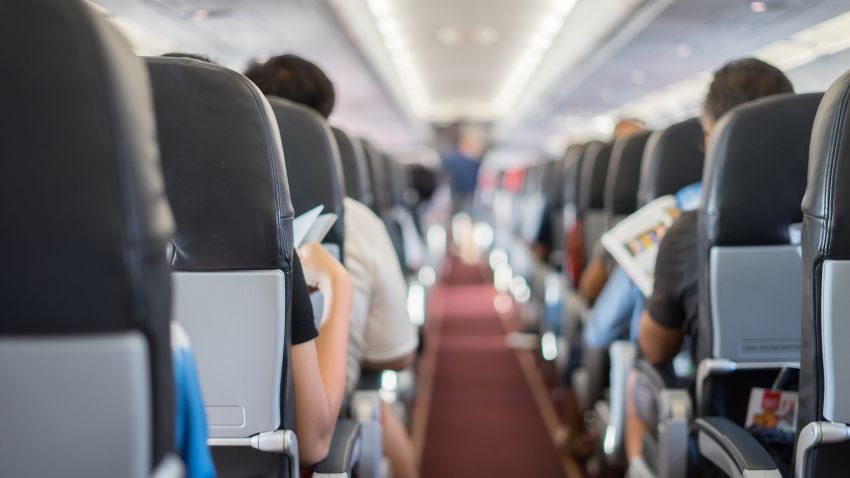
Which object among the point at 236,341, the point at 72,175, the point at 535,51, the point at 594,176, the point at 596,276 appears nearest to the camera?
the point at 72,175

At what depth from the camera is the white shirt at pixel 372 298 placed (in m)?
2.39

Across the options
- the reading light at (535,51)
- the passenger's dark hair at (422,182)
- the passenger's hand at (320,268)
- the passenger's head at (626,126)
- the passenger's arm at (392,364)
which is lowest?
the passenger's arm at (392,364)

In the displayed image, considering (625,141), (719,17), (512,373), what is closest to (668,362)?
(625,141)

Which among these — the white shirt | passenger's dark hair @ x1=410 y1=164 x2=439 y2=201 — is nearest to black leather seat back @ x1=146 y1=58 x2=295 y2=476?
the white shirt

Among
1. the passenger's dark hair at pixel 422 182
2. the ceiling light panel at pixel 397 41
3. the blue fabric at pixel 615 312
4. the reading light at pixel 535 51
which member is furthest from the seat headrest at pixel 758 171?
the ceiling light panel at pixel 397 41

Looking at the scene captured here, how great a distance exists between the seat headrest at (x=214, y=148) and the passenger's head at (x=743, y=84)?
1497 mm

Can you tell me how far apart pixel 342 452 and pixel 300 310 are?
46cm

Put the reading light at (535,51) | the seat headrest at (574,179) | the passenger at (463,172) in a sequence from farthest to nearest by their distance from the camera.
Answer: the passenger at (463,172)
the reading light at (535,51)
the seat headrest at (574,179)

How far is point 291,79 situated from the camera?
91.6 inches

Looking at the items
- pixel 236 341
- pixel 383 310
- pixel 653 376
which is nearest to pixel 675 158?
pixel 653 376

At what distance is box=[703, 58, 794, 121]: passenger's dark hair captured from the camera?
2363 mm

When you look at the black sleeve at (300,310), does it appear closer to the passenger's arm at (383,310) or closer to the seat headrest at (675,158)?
the passenger's arm at (383,310)

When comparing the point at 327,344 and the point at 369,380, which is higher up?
the point at 327,344

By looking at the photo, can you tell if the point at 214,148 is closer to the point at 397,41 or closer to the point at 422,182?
the point at 422,182
